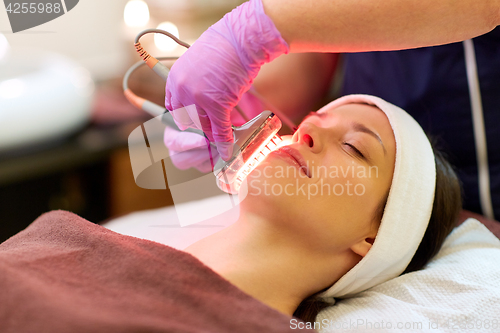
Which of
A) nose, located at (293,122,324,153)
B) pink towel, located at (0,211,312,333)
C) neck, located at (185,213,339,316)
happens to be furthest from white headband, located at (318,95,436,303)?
pink towel, located at (0,211,312,333)

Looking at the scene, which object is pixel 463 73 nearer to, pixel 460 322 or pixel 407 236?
pixel 407 236

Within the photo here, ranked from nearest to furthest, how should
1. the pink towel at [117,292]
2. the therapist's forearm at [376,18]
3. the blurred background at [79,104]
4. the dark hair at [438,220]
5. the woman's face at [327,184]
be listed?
the pink towel at [117,292] < the therapist's forearm at [376,18] < the woman's face at [327,184] < the dark hair at [438,220] < the blurred background at [79,104]

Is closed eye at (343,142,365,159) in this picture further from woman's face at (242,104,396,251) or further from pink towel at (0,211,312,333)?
pink towel at (0,211,312,333)

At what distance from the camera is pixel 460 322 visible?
98cm

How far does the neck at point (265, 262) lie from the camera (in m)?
1.00

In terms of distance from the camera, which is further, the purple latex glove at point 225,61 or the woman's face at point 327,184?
the woman's face at point 327,184

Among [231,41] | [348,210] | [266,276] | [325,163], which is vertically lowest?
[266,276]

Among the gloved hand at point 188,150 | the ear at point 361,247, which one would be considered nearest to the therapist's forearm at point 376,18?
the gloved hand at point 188,150

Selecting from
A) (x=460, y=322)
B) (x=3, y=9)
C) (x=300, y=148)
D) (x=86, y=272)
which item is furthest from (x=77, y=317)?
(x=3, y=9)

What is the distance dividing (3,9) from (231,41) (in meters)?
1.35

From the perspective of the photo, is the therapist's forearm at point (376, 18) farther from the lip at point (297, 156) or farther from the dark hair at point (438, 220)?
the dark hair at point (438, 220)

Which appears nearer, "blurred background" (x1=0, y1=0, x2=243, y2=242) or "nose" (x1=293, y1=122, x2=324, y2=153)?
"nose" (x1=293, y1=122, x2=324, y2=153)

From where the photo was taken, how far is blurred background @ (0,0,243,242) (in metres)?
1.54

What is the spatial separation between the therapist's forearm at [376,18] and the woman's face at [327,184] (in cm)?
29
